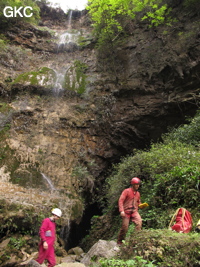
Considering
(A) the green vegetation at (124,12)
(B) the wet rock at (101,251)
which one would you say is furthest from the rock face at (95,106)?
(B) the wet rock at (101,251)

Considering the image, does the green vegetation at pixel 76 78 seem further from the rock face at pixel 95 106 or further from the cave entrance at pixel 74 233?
the cave entrance at pixel 74 233

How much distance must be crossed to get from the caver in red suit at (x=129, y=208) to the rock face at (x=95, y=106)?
4.45 m

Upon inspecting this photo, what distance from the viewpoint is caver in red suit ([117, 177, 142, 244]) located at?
16.3 ft

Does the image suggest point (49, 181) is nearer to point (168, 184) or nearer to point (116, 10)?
point (168, 184)

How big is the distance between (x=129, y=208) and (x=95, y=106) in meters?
8.67

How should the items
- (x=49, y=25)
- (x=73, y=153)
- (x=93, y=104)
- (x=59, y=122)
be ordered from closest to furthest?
(x=73, y=153), (x=59, y=122), (x=93, y=104), (x=49, y=25)

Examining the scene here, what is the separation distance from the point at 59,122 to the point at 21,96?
111 inches

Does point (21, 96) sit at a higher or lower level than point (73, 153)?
higher

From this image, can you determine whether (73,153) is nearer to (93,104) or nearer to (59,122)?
(59,122)

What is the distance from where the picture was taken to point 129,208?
514 cm

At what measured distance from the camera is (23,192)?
8477 millimetres

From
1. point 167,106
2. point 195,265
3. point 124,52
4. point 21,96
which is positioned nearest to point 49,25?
point 124,52
